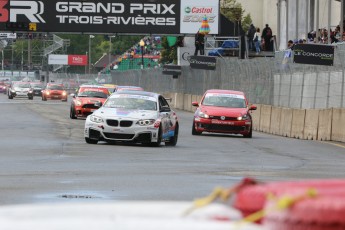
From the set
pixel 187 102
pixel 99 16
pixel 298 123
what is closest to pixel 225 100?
pixel 298 123

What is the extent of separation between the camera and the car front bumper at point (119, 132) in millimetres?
25906

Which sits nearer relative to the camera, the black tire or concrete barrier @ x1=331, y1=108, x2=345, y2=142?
the black tire

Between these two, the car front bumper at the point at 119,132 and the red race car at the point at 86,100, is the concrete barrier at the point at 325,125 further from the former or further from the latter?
the red race car at the point at 86,100

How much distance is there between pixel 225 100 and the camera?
36.3m

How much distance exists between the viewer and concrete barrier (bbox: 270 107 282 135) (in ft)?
131

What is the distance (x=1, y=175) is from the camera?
1670 cm

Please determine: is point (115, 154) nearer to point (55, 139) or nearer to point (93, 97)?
point (55, 139)

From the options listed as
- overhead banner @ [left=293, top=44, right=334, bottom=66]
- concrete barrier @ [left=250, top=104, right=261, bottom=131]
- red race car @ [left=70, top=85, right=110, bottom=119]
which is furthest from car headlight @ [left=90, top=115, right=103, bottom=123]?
concrete barrier @ [left=250, top=104, right=261, bottom=131]

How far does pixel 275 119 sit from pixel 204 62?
23178 mm

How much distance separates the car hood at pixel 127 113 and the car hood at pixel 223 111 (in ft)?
28.4

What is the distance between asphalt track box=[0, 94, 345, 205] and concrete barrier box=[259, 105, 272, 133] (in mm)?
10231

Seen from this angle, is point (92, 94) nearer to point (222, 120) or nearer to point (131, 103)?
point (222, 120)

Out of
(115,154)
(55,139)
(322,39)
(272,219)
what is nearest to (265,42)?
(322,39)

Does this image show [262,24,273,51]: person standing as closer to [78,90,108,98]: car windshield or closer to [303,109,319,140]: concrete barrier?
[78,90,108,98]: car windshield
